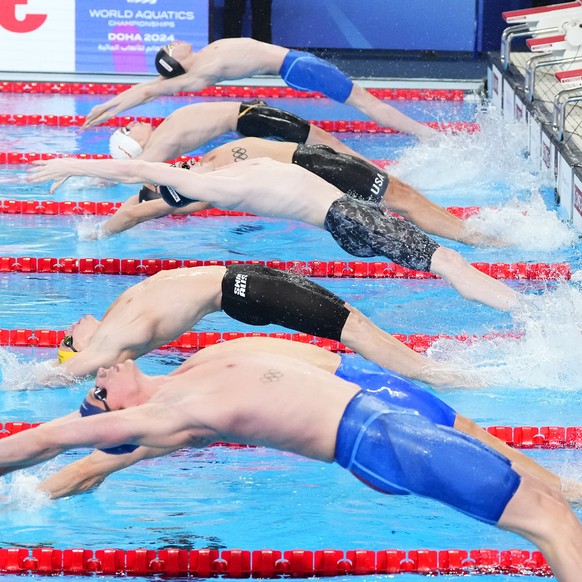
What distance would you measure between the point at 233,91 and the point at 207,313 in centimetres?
581

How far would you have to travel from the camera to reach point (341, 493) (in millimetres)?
4035

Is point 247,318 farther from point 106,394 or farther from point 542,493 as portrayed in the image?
point 542,493

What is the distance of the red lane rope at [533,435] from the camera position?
4.34 meters

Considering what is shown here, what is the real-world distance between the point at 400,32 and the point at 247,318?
7210 millimetres

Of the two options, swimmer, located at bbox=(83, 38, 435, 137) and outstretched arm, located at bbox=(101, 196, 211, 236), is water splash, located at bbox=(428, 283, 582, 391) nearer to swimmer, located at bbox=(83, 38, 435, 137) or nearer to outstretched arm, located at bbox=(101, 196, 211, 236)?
outstretched arm, located at bbox=(101, 196, 211, 236)

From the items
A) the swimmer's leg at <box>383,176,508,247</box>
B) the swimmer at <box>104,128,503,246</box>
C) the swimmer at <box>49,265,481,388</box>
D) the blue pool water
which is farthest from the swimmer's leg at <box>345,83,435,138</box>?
the swimmer at <box>49,265,481,388</box>

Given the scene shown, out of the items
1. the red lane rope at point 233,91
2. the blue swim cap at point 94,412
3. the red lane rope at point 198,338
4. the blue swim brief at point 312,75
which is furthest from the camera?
the red lane rope at point 233,91

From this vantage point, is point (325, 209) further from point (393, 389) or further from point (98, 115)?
point (98, 115)

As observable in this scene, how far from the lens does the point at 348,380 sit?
11.5 ft

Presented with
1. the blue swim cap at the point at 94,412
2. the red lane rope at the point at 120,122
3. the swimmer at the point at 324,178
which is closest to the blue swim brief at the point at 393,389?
the blue swim cap at the point at 94,412

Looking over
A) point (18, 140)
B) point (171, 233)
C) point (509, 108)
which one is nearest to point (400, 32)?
point (509, 108)

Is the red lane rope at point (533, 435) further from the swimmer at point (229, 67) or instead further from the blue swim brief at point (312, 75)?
the blue swim brief at point (312, 75)

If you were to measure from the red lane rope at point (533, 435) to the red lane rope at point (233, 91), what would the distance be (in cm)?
586

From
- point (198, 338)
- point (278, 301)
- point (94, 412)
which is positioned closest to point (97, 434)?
point (94, 412)
